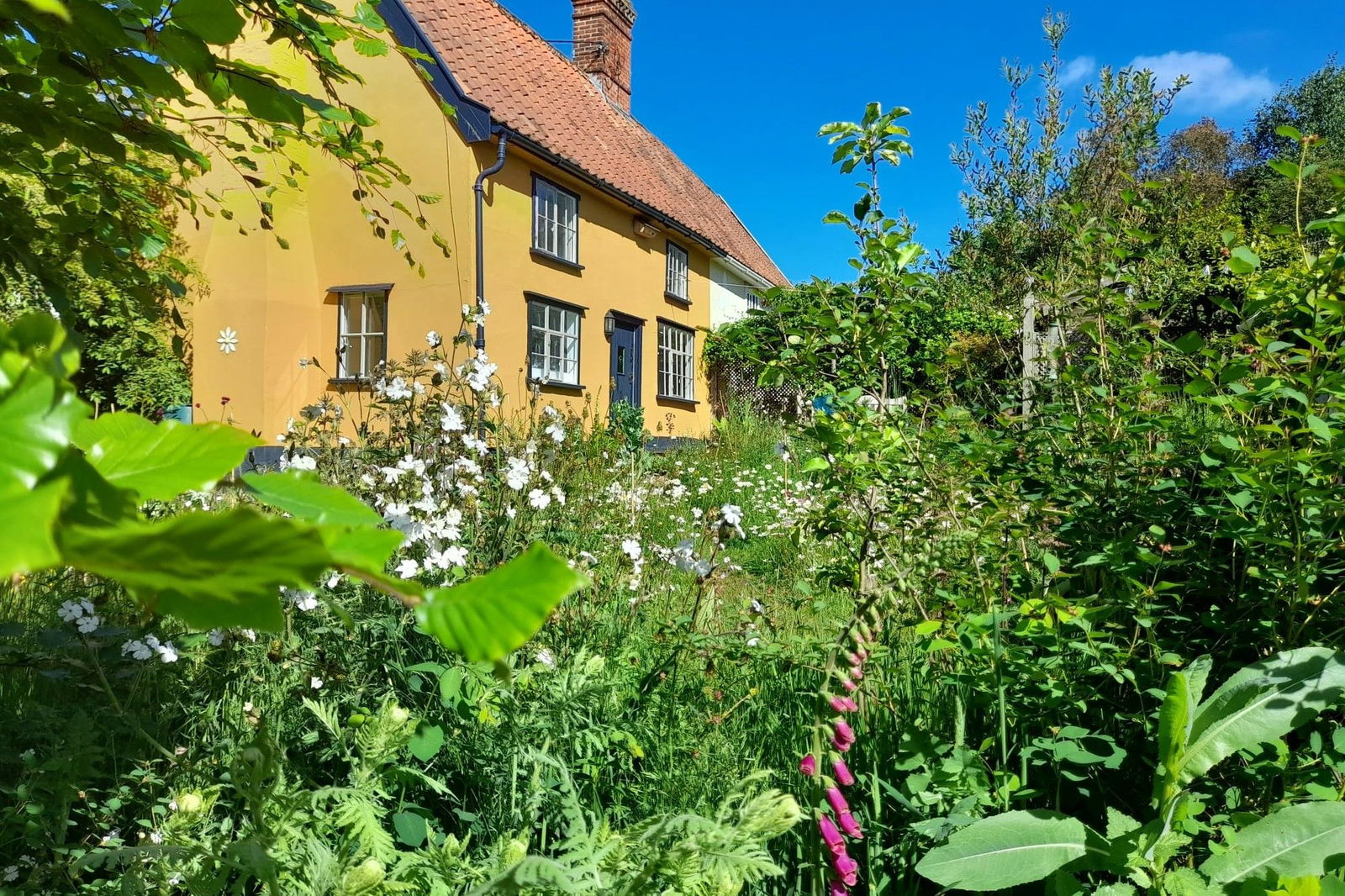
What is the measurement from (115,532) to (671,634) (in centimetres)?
228

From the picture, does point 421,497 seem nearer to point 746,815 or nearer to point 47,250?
point 47,250

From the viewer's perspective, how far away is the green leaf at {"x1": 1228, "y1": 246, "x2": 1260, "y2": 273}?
162 cm

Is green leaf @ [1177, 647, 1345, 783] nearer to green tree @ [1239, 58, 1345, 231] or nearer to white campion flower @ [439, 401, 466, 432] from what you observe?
white campion flower @ [439, 401, 466, 432]

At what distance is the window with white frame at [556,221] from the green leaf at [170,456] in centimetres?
1136

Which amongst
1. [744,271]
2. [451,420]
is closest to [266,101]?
[451,420]

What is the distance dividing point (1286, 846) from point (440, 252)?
10.3 meters

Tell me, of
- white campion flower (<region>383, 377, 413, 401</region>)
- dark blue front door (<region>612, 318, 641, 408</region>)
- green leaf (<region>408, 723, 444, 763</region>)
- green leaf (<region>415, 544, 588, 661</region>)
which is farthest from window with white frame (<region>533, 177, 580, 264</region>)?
green leaf (<region>415, 544, 588, 661</region>)

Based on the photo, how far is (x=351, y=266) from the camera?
10.8 m

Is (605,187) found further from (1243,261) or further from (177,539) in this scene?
(177,539)

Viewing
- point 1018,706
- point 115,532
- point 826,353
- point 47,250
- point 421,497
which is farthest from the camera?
point 826,353

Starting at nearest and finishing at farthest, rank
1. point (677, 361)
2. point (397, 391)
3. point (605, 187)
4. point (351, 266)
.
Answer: point (397, 391) → point (351, 266) → point (605, 187) → point (677, 361)

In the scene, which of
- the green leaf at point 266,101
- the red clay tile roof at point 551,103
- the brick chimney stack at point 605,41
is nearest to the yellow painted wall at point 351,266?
the red clay tile roof at point 551,103

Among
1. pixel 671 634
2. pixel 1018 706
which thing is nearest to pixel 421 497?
pixel 671 634

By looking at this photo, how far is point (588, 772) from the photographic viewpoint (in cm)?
201
